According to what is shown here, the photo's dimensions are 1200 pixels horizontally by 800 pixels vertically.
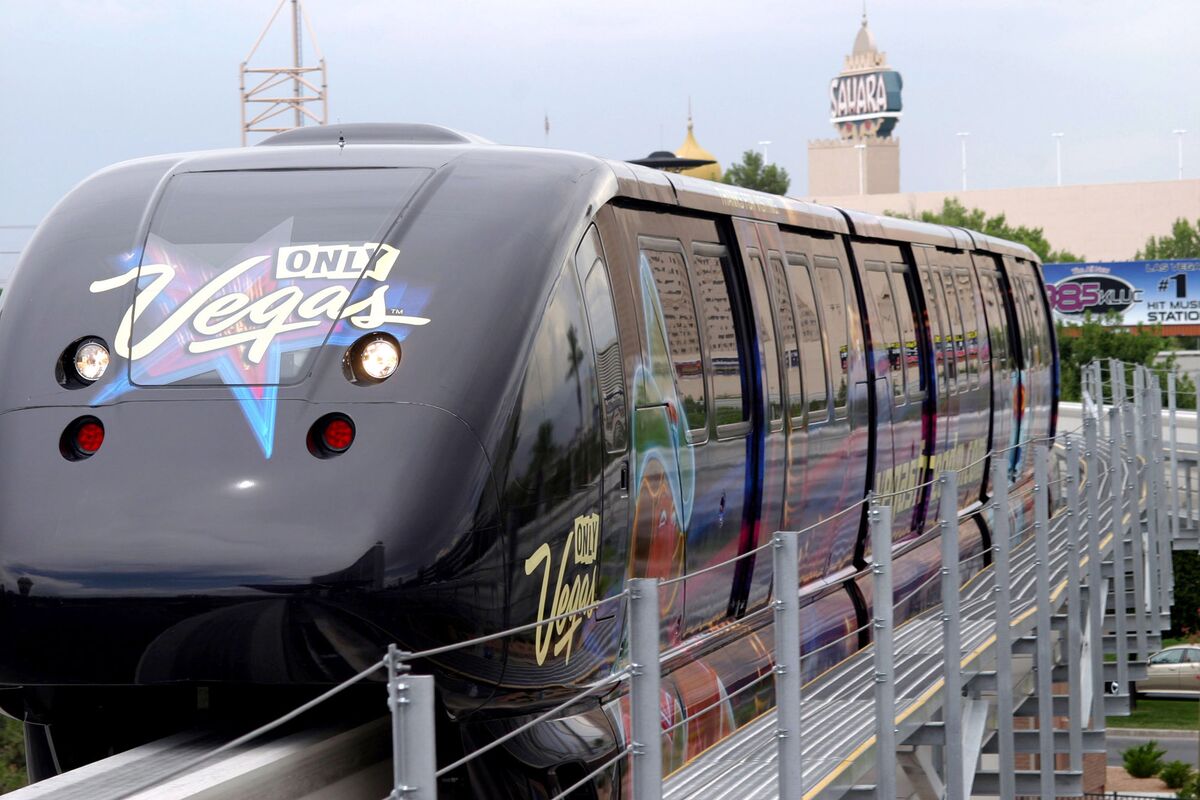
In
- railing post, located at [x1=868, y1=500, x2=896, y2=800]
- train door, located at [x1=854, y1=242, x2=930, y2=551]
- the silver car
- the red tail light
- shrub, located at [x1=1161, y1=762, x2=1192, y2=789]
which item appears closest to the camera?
the red tail light

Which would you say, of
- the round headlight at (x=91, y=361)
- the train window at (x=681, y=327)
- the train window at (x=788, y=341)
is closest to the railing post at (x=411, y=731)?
the round headlight at (x=91, y=361)

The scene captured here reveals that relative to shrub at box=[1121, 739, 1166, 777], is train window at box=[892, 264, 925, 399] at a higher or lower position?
higher

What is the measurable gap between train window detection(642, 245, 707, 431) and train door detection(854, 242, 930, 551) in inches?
140

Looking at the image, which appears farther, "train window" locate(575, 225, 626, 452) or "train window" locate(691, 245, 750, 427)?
"train window" locate(691, 245, 750, 427)

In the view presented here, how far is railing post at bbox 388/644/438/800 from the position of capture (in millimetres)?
3914

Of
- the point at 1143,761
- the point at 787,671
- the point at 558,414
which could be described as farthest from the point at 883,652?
the point at 1143,761

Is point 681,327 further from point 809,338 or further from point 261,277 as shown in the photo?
point 261,277

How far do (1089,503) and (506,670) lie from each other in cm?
812

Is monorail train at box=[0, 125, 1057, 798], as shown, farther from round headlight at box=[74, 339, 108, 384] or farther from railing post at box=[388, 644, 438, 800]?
railing post at box=[388, 644, 438, 800]

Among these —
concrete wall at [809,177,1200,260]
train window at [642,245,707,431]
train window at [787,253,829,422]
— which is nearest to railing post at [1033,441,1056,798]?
train window at [787,253,829,422]

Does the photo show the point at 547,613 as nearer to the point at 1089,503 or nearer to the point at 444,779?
the point at 444,779

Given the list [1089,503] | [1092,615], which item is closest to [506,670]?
[1089,503]

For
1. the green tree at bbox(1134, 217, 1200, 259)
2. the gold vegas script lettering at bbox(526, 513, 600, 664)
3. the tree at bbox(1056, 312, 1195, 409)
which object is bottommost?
the gold vegas script lettering at bbox(526, 513, 600, 664)

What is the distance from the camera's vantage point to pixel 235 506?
5.91m
